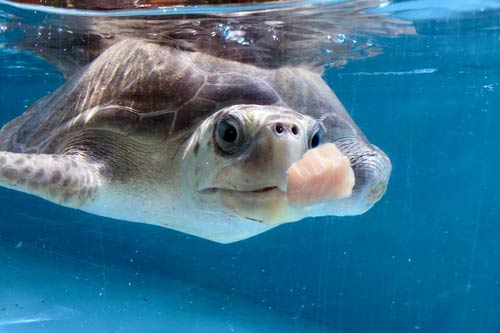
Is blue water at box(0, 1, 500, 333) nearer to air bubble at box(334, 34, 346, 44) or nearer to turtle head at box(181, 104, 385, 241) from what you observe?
air bubble at box(334, 34, 346, 44)

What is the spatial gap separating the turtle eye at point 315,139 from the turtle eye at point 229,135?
1.25ft

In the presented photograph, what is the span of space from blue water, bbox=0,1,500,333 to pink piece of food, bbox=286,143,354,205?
501 centimetres

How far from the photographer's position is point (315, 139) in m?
2.74

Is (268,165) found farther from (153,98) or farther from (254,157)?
(153,98)

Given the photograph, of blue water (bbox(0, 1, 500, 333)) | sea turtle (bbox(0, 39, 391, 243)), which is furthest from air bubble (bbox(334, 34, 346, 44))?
sea turtle (bbox(0, 39, 391, 243))

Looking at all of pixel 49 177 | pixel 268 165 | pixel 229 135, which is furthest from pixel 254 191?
pixel 49 177

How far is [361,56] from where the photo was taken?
10.3 m

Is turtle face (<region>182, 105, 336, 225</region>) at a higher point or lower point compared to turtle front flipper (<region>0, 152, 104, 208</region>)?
higher

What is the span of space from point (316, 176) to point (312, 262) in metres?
9.26

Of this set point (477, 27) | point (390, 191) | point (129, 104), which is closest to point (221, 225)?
point (129, 104)

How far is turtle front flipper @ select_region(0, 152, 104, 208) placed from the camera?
3176mm

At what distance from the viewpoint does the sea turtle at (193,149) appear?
98.4 inches

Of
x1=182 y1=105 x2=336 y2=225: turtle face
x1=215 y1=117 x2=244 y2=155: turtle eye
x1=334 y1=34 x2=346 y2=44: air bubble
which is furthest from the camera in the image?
x1=334 y1=34 x2=346 y2=44: air bubble

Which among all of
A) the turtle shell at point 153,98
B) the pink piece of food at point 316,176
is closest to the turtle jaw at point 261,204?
the pink piece of food at point 316,176
